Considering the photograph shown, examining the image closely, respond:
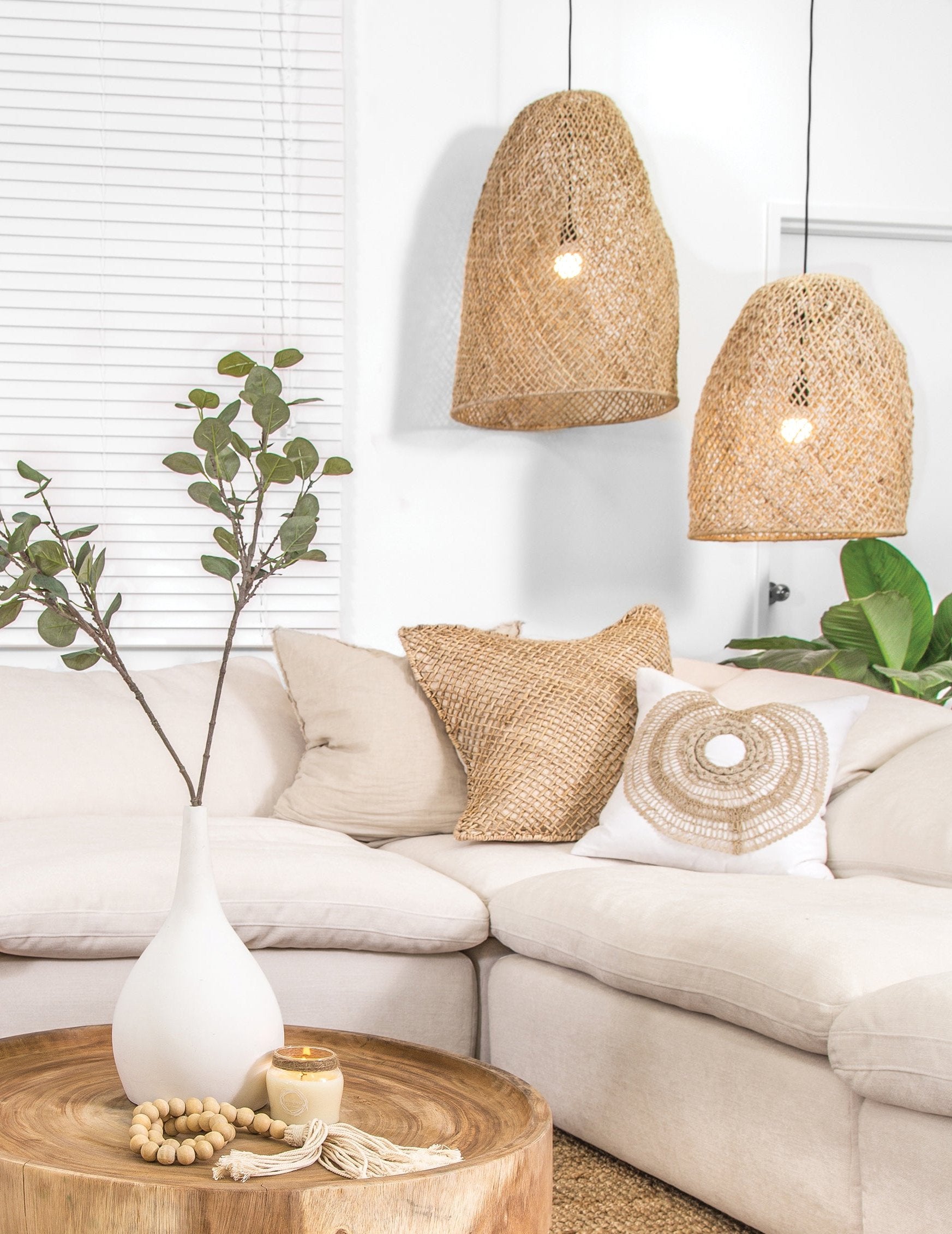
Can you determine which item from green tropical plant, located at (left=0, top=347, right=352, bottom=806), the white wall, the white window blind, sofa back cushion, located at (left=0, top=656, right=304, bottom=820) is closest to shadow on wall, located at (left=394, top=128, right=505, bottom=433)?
the white wall

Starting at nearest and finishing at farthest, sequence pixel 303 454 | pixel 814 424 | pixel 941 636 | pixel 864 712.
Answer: pixel 303 454
pixel 864 712
pixel 814 424
pixel 941 636

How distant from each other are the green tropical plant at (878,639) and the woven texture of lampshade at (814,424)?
254 millimetres

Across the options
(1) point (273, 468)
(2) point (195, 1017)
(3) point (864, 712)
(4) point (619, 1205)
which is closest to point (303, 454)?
(1) point (273, 468)

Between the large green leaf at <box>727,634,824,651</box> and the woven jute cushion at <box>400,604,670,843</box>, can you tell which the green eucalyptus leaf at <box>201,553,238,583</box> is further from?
the large green leaf at <box>727,634,824,651</box>

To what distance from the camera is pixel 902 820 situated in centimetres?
191

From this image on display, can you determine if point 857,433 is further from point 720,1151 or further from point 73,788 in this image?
point 73,788

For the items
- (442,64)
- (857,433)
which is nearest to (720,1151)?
(857,433)

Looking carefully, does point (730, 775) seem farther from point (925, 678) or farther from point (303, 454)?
point (303, 454)

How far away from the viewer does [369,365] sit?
297 centimetres

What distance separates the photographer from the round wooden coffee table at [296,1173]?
917 mm

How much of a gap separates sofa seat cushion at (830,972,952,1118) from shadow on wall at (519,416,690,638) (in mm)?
1818

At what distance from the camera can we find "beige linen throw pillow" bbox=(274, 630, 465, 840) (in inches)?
90.7

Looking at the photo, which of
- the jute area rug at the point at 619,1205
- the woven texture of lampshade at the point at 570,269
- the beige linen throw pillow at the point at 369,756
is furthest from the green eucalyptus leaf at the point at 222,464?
the woven texture of lampshade at the point at 570,269

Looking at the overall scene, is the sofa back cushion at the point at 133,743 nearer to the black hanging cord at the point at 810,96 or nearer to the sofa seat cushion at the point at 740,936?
the sofa seat cushion at the point at 740,936
